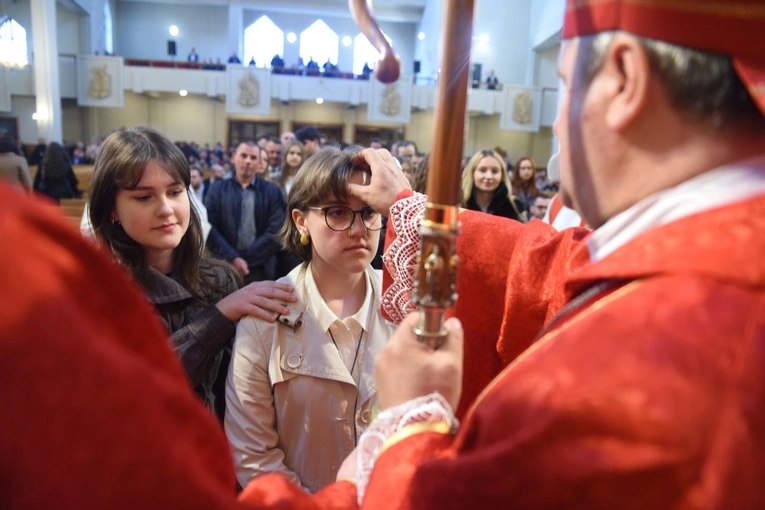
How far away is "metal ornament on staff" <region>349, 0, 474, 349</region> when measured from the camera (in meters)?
0.78

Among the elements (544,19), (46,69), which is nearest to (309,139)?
(46,69)

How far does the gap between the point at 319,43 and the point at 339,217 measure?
2297 cm

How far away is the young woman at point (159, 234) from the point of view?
167cm

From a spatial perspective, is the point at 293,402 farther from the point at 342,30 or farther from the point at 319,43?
the point at 319,43

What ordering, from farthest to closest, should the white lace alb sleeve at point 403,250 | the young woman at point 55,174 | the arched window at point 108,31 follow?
the arched window at point 108,31 < the young woman at point 55,174 < the white lace alb sleeve at point 403,250

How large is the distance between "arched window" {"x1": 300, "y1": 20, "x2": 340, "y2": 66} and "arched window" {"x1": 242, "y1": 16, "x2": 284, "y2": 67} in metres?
0.95

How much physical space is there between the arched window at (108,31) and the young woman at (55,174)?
50.1 ft

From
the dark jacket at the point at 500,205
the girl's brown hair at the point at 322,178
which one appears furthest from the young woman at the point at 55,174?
the girl's brown hair at the point at 322,178

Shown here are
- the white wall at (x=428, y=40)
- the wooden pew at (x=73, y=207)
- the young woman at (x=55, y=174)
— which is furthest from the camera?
the white wall at (x=428, y=40)

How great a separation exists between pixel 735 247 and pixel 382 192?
1022mm

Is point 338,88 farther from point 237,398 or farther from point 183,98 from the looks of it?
point 237,398

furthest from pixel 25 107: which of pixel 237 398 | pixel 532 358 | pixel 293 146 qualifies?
pixel 532 358

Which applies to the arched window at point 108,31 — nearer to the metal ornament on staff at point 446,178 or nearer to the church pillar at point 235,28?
the church pillar at point 235,28

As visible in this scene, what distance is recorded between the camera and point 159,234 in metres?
1.79
